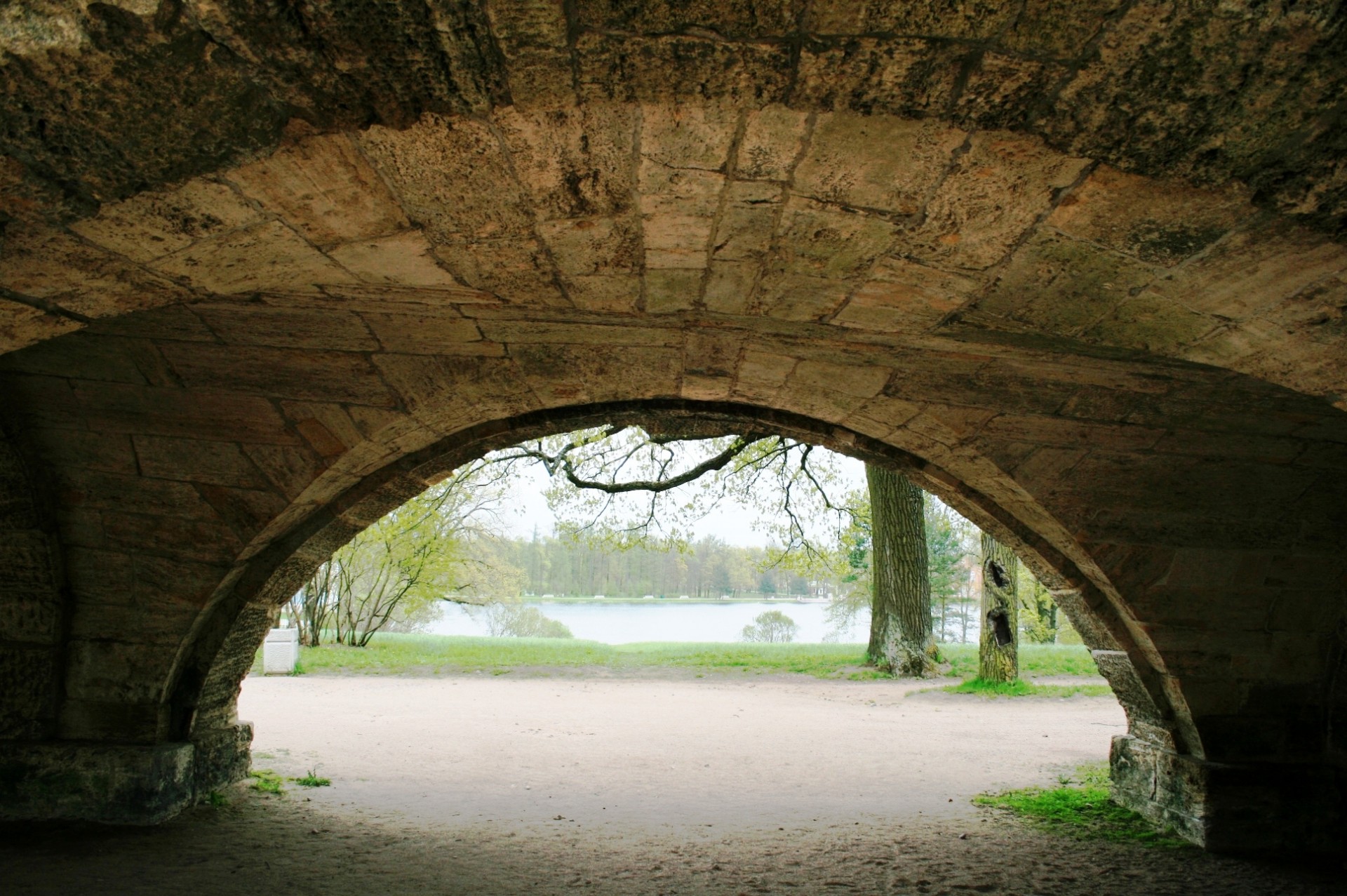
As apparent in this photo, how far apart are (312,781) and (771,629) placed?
22.8 metres

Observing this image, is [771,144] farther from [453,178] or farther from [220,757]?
[220,757]

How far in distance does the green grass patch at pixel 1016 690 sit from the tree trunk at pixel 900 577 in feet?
3.00

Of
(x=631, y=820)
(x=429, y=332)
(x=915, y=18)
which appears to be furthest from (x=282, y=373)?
(x=915, y=18)

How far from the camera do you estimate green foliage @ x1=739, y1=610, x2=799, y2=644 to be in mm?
26453

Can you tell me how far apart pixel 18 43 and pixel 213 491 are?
252 cm

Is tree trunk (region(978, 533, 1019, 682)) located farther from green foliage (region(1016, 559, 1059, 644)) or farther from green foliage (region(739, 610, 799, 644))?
green foliage (region(739, 610, 799, 644))

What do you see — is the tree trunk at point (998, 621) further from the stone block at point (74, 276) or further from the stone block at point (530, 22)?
the stone block at point (530, 22)

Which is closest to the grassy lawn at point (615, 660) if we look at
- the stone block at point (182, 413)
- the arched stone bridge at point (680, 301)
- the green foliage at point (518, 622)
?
the arched stone bridge at point (680, 301)

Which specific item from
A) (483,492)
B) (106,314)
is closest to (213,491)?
(106,314)

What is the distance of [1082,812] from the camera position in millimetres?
4102

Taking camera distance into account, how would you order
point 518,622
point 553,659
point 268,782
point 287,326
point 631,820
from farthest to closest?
point 518,622
point 553,659
point 268,782
point 631,820
point 287,326

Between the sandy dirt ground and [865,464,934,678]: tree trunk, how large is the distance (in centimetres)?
276

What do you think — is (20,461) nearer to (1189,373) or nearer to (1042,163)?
(1042,163)

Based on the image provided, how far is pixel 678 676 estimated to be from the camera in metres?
10.1
